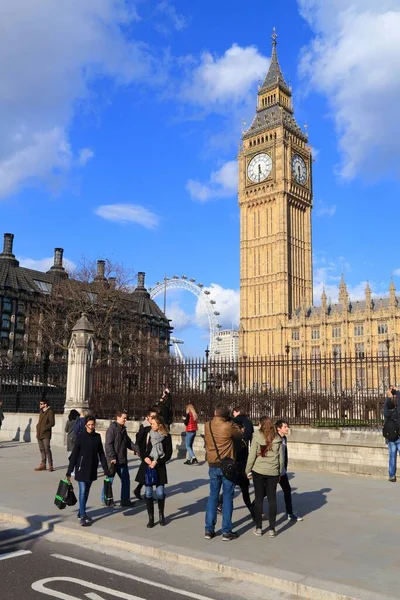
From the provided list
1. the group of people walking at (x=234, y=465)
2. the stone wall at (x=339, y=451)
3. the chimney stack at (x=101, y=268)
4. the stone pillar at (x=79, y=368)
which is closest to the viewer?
the group of people walking at (x=234, y=465)

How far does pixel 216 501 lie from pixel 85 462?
2107mm

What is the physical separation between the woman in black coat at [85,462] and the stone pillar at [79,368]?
10.0m

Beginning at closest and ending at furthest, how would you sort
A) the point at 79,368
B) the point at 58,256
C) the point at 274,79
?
the point at 79,368, the point at 58,256, the point at 274,79

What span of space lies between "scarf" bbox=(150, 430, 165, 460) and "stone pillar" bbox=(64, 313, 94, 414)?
34.5 ft

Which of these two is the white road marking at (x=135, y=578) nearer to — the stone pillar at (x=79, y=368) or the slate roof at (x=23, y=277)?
the stone pillar at (x=79, y=368)

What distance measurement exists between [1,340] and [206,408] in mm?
66597

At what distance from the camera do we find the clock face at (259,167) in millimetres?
100812

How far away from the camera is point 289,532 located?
7559 mm

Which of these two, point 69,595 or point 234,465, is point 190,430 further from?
point 69,595

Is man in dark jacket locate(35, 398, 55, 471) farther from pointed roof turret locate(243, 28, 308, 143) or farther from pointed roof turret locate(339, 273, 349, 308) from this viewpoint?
pointed roof turret locate(243, 28, 308, 143)

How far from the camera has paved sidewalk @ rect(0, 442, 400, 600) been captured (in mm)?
5688

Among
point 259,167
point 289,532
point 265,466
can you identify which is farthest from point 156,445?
point 259,167

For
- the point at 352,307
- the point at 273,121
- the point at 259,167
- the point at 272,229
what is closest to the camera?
the point at 352,307

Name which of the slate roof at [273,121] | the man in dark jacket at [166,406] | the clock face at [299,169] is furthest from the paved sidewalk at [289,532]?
the slate roof at [273,121]
